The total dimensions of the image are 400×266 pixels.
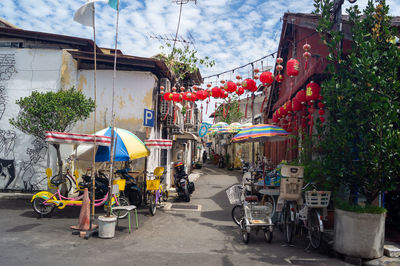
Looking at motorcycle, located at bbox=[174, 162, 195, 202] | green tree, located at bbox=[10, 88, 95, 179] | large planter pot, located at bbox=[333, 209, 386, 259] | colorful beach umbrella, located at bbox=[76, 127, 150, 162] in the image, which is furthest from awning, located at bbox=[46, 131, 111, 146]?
large planter pot, located at bbox=[333, 209, 386, 259]

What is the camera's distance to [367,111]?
5910mm

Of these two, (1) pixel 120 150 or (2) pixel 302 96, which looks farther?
(1) pixel 120 150

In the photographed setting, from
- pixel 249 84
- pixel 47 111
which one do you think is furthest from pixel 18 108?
pixel 249 84

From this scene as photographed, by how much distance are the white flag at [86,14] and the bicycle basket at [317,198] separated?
6670 millimetres

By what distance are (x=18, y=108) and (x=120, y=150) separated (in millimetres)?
6061

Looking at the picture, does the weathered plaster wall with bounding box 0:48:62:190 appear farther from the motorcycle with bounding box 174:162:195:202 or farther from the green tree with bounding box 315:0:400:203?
the green tree with bounding box 315:0:400:203

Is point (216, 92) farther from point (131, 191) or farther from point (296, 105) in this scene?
point (131, 191)

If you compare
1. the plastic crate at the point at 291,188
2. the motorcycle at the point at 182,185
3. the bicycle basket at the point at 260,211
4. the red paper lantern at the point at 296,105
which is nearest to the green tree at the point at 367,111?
the plastic crate at the point at 291,188

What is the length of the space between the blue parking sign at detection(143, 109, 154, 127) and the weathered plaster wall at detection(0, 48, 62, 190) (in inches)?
151

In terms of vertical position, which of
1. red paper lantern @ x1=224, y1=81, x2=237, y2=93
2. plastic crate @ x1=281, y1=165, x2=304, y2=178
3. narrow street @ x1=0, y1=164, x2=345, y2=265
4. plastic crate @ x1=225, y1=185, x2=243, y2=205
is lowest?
narrow street @ x1=0, y1=164, x2=345, y2=265

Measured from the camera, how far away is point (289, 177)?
683 cm

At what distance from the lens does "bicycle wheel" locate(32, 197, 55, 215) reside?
8.71 metres

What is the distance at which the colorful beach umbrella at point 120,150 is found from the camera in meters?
9.20

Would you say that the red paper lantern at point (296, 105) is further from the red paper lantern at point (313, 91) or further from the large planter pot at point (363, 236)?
the large planter pot at point (363, 236)
